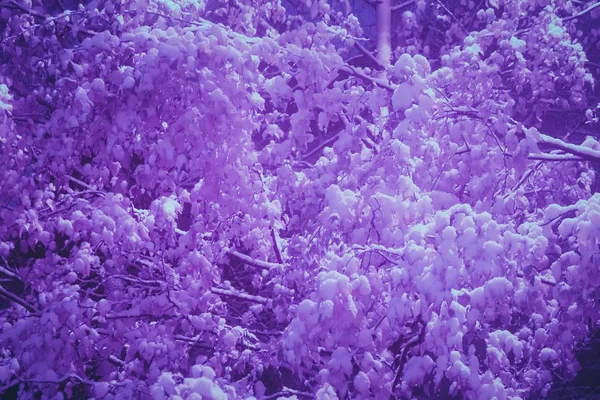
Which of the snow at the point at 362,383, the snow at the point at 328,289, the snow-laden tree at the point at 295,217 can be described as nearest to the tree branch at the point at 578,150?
the snow-laden tree at the point at 295,217

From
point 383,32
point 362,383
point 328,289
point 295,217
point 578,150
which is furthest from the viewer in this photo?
point 383,32

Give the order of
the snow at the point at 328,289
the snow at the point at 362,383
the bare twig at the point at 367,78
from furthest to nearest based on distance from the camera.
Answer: the bare twig at the point at 367,78
the snow at the point at 362,383
the snow at the point at 328,289

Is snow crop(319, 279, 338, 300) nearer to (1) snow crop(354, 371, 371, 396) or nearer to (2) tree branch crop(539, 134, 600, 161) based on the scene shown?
(1) snow crop(354, 371, 371, 396)

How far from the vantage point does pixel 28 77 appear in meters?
4.77

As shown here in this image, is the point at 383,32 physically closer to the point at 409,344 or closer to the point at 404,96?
the point at 404,96

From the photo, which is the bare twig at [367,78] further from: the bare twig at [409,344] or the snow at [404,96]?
the bare twig at [409,344]

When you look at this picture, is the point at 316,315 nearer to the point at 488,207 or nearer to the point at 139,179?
the point at 488,207

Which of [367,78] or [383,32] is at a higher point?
[383,32]

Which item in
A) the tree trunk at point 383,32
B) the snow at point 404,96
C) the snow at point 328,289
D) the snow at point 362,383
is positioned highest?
the tree trunk at point 383,32

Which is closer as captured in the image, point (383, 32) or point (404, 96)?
point (404, 96)

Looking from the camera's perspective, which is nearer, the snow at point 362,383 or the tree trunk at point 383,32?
the snow at point 362,383

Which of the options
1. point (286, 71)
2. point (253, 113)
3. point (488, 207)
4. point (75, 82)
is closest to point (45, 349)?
point (75, 82)

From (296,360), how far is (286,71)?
203 cm

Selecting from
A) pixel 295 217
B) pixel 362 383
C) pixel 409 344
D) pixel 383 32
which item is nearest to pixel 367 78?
pixel 295 217
